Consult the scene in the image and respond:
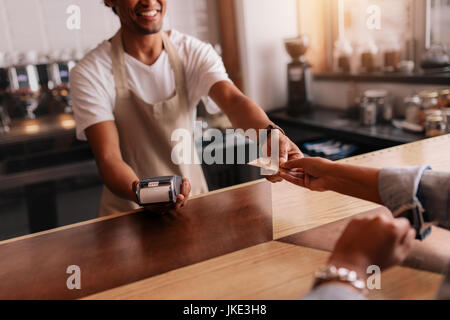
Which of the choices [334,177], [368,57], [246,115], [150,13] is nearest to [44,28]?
[150,13]

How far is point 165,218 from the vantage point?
1.02 m

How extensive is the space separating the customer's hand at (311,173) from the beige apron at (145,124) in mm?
655

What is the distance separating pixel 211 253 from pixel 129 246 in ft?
0.62

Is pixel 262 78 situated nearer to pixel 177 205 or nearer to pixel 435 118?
pixel 435 118

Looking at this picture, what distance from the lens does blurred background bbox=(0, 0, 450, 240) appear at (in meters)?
2.39

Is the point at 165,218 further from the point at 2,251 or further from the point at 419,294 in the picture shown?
the point at 419,294

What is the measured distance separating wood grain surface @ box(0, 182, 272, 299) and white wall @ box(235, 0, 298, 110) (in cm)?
227

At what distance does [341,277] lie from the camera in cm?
62

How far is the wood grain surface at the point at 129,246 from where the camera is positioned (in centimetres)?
77

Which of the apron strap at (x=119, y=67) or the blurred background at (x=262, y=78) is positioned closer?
the apron strap at (x=119, y=67)

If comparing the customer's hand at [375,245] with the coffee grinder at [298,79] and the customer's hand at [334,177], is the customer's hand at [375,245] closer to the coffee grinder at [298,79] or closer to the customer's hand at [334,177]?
the customer's hand at [334,177]

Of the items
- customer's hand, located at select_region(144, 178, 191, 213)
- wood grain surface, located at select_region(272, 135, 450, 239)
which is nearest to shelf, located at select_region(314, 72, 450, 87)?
wood grain surface, located at select_region(272, 135, 450, 239)

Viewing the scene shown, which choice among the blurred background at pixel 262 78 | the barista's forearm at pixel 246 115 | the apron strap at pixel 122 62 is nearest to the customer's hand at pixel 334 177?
the barista's forearm at pixel 246 115
